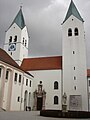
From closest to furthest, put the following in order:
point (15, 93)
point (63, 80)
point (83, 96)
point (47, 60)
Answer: point (15, 93) → point (83, 96) → point (63, 80) → point (47, 60)

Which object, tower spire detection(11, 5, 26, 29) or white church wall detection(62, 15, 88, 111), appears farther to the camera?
tower spire detection(11, 5, 26, 29)

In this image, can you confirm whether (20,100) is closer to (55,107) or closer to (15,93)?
(15,93)

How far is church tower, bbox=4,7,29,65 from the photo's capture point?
4269 cm

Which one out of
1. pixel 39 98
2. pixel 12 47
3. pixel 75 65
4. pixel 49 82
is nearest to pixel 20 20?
pixel 12 47

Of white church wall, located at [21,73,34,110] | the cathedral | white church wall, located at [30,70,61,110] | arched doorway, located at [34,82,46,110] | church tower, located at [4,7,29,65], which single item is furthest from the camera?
church tower, located at [4,7,29,65]

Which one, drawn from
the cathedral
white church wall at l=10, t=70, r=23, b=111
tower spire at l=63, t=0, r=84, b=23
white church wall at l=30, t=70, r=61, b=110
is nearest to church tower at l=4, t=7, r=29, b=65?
the cathedral

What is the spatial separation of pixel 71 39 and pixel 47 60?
7733mm

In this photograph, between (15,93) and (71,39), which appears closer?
(15,93)

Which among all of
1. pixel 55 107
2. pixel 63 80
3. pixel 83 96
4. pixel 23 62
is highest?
pixel 23 62

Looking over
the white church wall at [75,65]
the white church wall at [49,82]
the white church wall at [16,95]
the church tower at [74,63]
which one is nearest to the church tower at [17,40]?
the white church wall at [49,82]

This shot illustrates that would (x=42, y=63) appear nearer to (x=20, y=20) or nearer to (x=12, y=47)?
(x=12, y=47)

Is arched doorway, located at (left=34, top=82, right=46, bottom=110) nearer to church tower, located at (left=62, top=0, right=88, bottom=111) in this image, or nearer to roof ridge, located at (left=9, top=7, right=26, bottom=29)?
church tower, located at (left=62, top=0, right=88, bottom=111)

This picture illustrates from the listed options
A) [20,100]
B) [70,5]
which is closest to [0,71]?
[20,100]

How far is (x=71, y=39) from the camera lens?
38.1 meters
